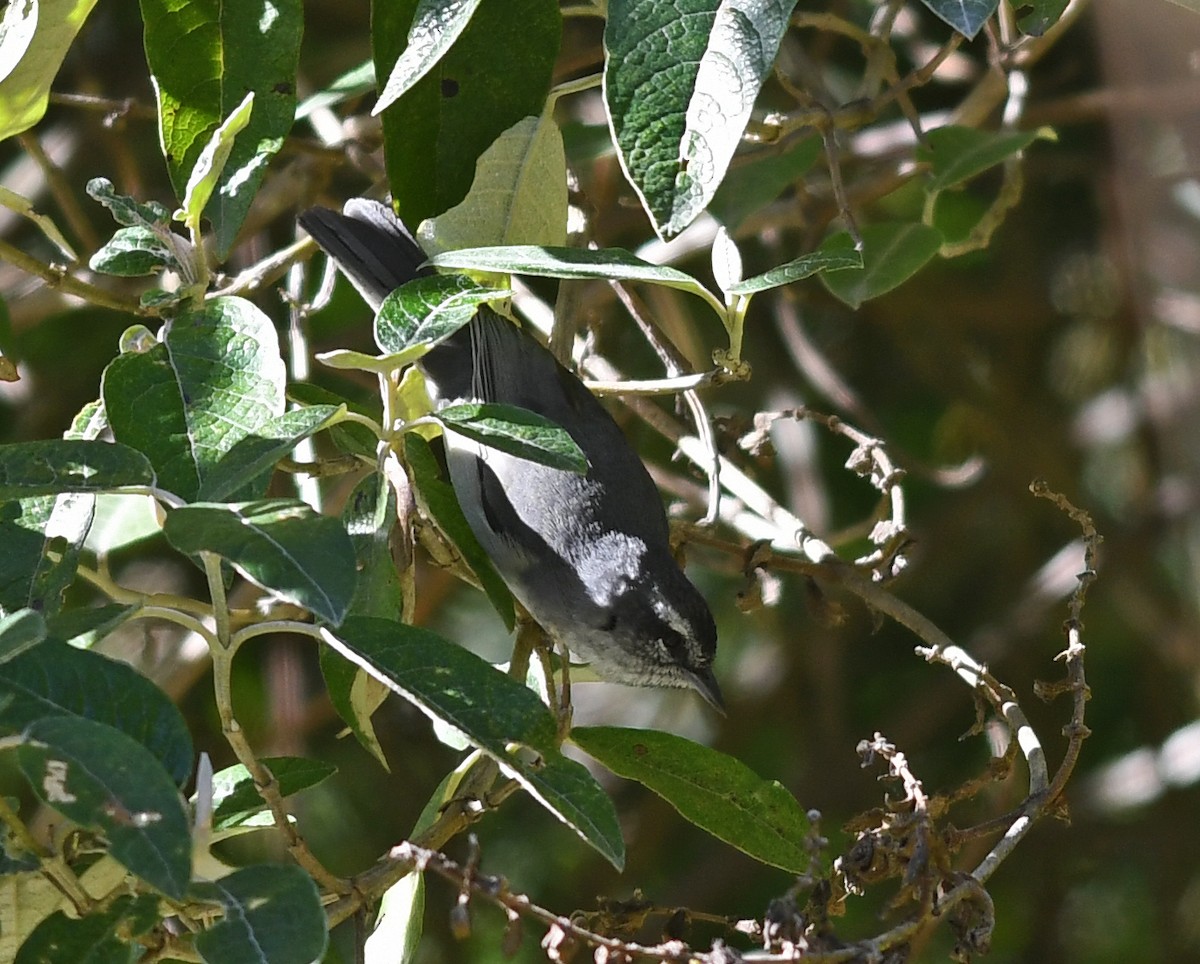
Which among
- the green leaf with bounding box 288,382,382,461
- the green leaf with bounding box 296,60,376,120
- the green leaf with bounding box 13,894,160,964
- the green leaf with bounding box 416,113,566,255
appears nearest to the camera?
the green leaf with bounding box 13,894,160,964

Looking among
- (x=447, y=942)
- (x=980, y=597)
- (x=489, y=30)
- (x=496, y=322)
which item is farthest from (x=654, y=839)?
(x=489, y=30)

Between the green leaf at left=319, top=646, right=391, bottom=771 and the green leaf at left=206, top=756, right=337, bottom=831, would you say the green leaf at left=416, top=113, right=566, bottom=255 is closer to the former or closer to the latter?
the green leaf at left=319, top=646, right=391, bottom=771

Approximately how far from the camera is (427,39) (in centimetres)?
181

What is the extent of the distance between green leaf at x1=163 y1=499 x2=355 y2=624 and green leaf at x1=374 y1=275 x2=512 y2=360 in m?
0.34

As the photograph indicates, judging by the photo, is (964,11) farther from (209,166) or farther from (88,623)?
(88,623)

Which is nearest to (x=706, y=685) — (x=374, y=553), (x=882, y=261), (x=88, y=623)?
(x=882, y=261)

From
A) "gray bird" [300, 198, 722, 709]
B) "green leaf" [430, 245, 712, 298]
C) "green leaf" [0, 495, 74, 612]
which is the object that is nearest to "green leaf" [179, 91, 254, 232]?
"green leaf" [430, 245, 712, 298]

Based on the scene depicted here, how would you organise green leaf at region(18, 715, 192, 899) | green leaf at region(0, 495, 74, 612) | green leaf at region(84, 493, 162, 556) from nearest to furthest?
green leaf at region(18, 715, 192, 899)
green leaf at region(0, 495, 74, 612)
green leaf at region(84, 493, 162, 556)

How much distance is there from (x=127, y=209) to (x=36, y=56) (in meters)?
0.39

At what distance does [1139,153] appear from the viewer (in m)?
4.27

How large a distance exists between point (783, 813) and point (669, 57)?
1009 mm

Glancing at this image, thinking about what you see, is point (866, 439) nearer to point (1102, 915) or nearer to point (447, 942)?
point (447, 942)

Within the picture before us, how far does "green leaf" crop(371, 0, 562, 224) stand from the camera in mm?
2150

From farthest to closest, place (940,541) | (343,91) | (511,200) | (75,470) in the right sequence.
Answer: (940,541) → (343,91) → (511,200) → (75,470)
